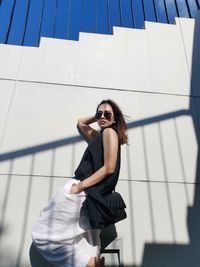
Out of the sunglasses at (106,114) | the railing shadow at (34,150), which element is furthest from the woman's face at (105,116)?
the railing shadow at (34,150)

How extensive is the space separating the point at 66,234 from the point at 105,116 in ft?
2.54

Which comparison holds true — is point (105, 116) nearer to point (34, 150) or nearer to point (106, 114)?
point (106, 114)

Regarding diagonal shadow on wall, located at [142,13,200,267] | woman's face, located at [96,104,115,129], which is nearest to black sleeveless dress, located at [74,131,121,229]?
woman's face, located at [96,104,115,129]

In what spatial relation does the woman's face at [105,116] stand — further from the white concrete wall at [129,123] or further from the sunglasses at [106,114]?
the white concrete wall at [129,123]

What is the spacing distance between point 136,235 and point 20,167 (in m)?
0.97

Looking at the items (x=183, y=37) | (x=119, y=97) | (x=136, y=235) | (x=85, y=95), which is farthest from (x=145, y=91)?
(x=136, y=235)

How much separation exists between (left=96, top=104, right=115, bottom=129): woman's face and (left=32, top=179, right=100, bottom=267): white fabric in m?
0.47

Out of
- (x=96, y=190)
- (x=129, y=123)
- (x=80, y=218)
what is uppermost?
(x=129, y=123)

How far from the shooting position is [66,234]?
154 cm

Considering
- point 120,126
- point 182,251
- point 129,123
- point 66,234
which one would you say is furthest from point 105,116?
point 182,251

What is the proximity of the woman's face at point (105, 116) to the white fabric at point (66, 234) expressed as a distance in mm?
470

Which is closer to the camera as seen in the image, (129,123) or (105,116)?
(105,116)

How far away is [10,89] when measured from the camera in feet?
7.75

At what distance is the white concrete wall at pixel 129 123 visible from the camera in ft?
6.61
